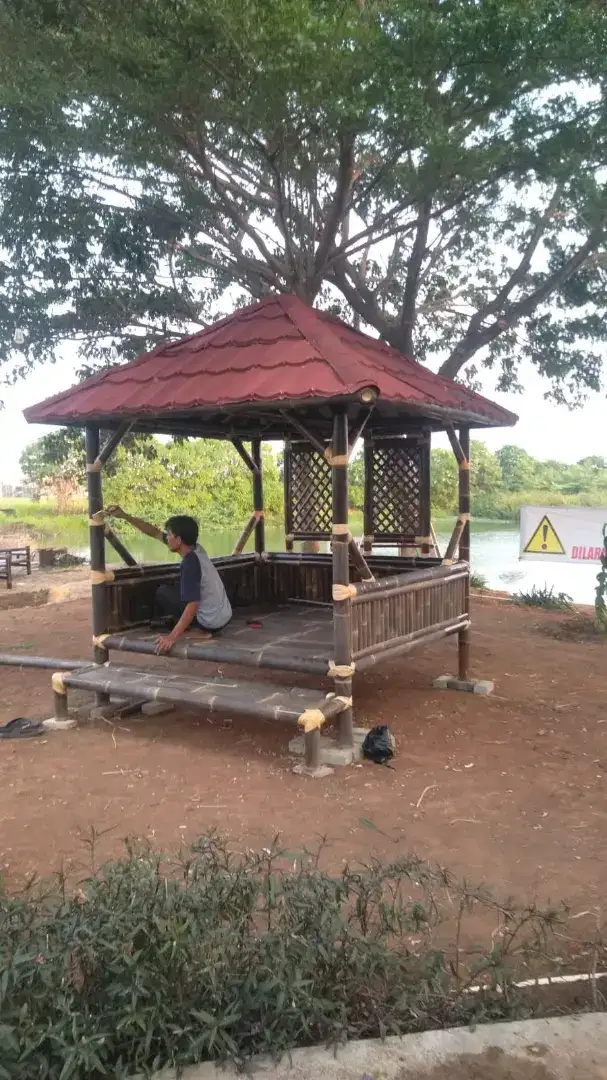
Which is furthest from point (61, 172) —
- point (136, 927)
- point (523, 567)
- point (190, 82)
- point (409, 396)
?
point (523, 567)

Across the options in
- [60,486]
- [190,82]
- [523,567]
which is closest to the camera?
[190,82]

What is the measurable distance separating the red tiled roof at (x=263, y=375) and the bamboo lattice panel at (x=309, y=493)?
1.59 metres

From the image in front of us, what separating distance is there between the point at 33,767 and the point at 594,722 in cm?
420

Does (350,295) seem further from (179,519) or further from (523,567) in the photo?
(523,567)

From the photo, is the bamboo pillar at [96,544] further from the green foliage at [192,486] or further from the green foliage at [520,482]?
the green foliage at [520,482]

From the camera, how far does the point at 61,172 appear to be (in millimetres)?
9844

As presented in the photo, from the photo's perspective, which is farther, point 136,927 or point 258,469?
point 258,469

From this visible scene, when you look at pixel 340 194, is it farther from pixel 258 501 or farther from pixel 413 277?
pixel 258 501

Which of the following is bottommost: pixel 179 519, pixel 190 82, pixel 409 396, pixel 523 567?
pixel 523 567

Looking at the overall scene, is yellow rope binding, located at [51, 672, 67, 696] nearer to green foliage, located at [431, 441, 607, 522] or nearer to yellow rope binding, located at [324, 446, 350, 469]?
yellow rope binding, located at [324, 446, 350, 469]

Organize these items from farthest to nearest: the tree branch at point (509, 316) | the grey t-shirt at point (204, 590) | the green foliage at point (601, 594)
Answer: the tree branch at point (509, 316) → the green foliage at point (601, 594) → the grey t-shirt at point (204, 590)

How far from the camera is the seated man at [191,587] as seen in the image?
572cm

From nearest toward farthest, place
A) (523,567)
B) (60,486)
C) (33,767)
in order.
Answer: (33,767), (523,567), (60,486)

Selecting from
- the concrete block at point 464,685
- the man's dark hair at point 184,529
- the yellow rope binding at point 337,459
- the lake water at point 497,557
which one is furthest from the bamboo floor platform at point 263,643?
the lake water at point 497,557
